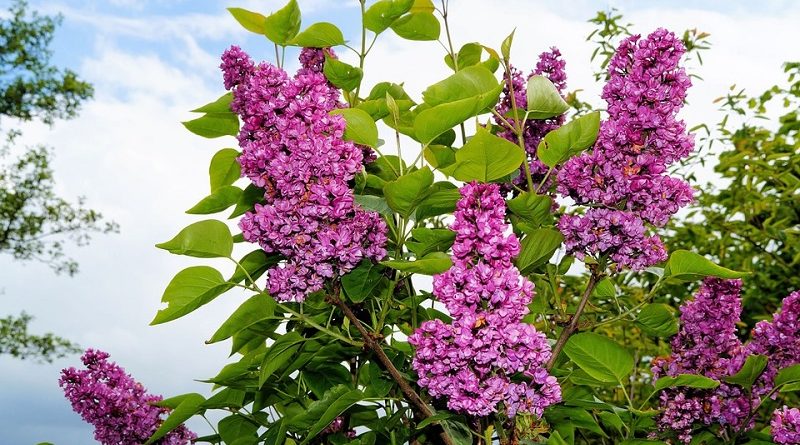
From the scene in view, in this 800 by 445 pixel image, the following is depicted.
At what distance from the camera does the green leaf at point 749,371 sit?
2.32 meters

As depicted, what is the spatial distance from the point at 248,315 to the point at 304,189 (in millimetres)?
360

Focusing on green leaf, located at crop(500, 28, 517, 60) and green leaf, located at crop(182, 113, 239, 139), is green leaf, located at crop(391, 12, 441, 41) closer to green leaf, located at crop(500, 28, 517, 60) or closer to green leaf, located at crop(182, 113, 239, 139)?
green leaf, located at crop(500, 28, 517, 60)

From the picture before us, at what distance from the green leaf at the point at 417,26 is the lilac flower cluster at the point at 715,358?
112 centimetres

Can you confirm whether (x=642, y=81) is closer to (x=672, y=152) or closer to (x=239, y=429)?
(x=672, y=152)

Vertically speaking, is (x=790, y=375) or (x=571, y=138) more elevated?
(x=571, y=138)

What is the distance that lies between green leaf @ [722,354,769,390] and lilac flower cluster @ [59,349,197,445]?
1745 millimetres

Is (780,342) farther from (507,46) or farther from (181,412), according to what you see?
(181,412)

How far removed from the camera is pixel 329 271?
1847 millimetres

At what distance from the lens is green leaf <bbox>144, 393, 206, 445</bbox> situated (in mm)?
2348

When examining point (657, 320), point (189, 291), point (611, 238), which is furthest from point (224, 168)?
point (657, 320)

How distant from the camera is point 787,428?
2439 mm

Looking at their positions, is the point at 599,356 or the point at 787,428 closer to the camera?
the point at 599,356

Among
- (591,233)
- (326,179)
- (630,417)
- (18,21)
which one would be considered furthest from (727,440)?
(18,21)

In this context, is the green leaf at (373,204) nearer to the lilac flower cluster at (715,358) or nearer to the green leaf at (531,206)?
the green leaf at (531,206)
